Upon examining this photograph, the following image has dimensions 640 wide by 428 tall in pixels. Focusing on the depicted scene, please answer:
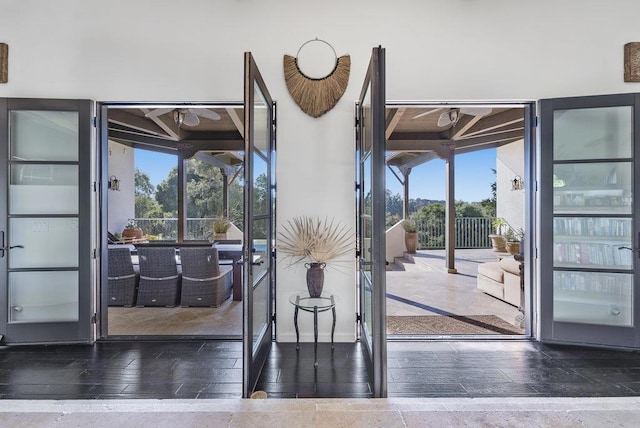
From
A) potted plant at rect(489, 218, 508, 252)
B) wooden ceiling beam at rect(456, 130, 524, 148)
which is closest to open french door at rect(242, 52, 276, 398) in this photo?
wooden ceiling beam at rect(456, 130, 524, 148)

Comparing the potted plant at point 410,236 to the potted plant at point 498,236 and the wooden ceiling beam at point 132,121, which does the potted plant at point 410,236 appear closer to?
the potted plant at point 498,236

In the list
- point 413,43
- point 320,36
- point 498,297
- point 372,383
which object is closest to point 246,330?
point 372,383

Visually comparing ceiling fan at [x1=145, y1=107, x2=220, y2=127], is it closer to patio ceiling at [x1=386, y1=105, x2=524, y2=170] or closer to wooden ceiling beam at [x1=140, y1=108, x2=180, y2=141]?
wooden ceiling beam at [x1=140, y1=108, x2=180, y2=141]

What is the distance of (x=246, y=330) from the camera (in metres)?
2.18

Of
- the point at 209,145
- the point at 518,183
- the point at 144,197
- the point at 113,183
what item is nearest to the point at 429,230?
the point at 518,183

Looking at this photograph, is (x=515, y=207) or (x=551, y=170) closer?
(x=551, y=170)

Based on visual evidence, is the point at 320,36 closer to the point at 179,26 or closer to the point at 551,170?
the point at 179,26

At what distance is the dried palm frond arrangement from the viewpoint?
3057 millimetres

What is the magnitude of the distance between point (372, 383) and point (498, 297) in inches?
130

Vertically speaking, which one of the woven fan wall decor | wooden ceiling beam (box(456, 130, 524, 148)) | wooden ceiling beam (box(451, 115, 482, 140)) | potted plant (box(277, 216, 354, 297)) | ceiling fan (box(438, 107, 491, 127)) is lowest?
potted plant (box(277, 216, 354, 297))

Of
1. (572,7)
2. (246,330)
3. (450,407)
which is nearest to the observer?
(450,407)

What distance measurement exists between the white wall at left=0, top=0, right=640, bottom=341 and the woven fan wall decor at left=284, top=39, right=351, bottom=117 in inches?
3.2

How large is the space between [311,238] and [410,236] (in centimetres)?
582

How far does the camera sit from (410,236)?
833cm
